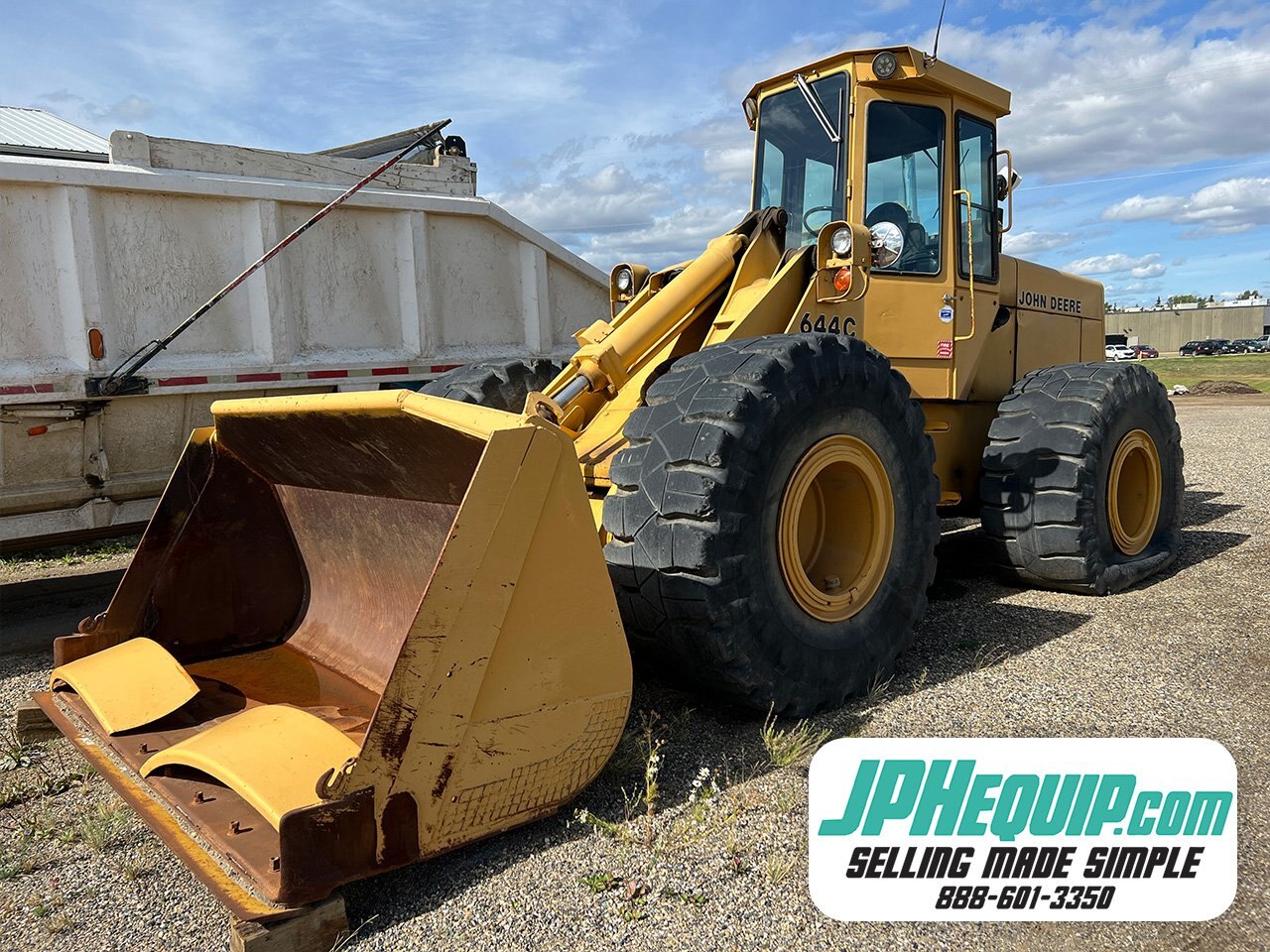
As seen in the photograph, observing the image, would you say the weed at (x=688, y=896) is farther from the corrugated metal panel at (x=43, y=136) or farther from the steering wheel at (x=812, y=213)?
the corrugated metal panel at (x=43, y=136)

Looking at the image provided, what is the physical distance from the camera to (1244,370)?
131 ft

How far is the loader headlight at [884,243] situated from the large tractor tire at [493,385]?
1.96 m

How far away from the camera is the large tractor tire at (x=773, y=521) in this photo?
133 inches

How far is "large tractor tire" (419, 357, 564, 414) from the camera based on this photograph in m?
5.26

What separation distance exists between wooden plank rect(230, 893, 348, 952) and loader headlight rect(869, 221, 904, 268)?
3.98 metres

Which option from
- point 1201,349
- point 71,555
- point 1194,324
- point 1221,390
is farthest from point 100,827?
point 1194,324

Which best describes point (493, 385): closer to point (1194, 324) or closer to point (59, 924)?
point (59, 924)

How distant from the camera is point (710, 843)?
9.53ft

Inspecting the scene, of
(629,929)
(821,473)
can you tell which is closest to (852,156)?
(821,473)

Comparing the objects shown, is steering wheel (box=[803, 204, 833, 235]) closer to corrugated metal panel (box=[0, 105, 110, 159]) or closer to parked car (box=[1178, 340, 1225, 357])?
corrugated metal panel (box=[0, 105, 110, 159])

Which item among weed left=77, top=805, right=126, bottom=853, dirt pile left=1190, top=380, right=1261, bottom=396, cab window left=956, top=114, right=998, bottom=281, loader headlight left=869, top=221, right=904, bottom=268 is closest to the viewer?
weed left=77, top=805, right=126, bottom=853

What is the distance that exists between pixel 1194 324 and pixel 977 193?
99536 mm

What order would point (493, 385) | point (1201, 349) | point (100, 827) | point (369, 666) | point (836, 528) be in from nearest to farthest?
point (100, 827), point (369, 666), point (836, 528), point (493, 385), point (1201, 349)

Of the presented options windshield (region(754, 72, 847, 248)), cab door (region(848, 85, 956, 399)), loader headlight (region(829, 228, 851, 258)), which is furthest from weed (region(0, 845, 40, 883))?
windshield (region(754, 72, 847, 248))
